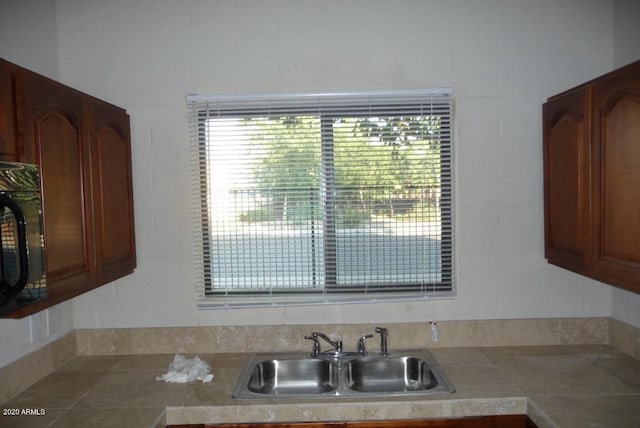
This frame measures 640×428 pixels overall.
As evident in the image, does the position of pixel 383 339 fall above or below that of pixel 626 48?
below

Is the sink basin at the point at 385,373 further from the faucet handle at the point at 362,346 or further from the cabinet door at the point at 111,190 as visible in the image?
the cabinet door at the point at 111,190

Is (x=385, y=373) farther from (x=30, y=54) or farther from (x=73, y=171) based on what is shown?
(x=30, y=54)

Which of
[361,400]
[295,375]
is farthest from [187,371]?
[361,400]

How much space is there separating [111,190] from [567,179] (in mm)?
2063

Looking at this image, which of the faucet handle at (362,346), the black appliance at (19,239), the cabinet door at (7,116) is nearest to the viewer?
the black appliance at (19,239)

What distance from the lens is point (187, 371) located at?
1.99m

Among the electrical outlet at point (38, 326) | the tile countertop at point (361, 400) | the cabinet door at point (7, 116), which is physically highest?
the cabinet door at point (7, 116)

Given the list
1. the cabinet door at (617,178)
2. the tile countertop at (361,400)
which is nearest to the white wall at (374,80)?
the tile countertop at (361,400)

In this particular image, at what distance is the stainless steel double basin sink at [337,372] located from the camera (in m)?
2.12

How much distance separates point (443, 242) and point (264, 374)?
1140 millimetres

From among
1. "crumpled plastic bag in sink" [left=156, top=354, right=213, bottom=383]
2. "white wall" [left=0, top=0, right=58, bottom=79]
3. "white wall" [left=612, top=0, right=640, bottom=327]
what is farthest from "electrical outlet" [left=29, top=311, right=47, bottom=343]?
"white wall" [left=612, top=0, right=640, bottom=327]

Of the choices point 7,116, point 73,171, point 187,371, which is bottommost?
point 187,371

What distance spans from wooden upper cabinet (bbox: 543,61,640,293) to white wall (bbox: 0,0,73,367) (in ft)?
8.00

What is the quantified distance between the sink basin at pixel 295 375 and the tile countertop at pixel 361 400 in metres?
0.18
